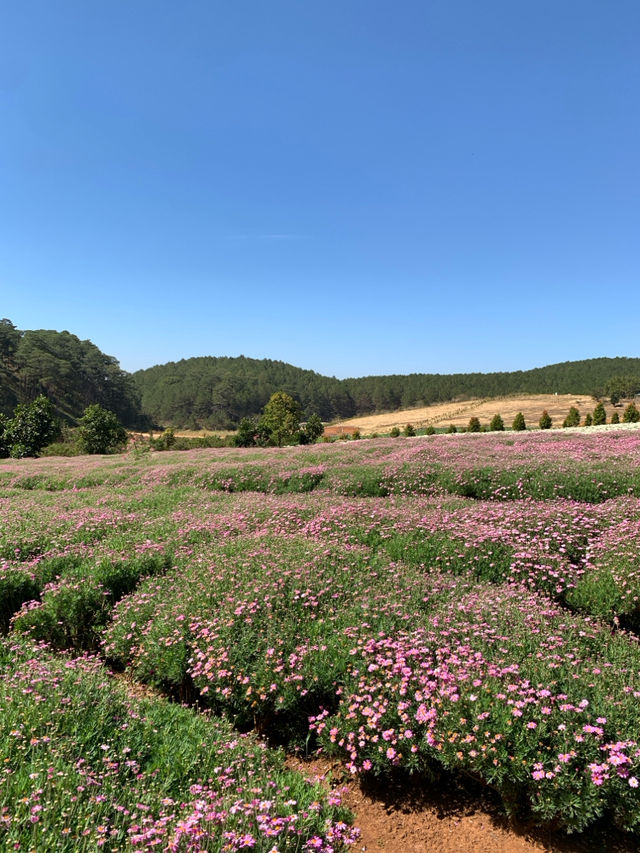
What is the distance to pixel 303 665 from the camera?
4828 millimetres

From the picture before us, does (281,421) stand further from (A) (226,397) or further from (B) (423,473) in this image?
(A) (226,397)

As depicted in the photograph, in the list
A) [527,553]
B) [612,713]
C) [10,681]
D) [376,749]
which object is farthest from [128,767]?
[527,553]

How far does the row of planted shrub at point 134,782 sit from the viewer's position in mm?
2635

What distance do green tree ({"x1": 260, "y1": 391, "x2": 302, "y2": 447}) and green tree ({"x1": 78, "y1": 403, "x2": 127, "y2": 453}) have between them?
1756 cm

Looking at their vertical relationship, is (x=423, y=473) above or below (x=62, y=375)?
below

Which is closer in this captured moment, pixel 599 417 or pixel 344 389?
pixel 599 417

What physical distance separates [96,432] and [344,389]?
5064 inches

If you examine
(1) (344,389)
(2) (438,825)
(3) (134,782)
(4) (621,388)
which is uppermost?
(1) (344,389)

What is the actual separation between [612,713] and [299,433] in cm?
5252

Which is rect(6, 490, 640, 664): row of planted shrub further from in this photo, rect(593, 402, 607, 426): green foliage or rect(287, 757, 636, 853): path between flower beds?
rect(593, 402, 607, 426): green foliage

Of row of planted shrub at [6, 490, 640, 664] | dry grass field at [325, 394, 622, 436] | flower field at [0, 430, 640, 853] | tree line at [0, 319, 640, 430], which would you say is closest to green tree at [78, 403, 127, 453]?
flower field at [0, 430, 640, 853]

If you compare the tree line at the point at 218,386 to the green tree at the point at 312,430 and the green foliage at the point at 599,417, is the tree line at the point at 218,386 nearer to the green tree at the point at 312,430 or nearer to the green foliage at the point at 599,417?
the green foliage at the point at 599,417

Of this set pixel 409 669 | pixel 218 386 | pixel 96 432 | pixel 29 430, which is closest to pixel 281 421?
pixel 96 432

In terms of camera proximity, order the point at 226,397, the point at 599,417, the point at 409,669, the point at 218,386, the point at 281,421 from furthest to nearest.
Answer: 1. the point at 218,386
2. the point at 226,397
3. the point at 281,421
4. the point at 599,417
5. the point at 409,669
